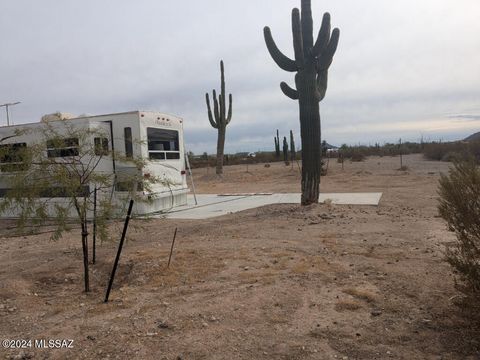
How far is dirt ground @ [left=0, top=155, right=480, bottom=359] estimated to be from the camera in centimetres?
380

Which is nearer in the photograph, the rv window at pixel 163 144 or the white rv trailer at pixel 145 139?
the white rv trailer at pixel 145 139

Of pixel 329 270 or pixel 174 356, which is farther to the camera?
pixel 329 270

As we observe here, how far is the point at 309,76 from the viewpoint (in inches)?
451

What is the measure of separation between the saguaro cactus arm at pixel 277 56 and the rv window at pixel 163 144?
3.46 metres

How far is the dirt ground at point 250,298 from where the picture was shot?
380cm

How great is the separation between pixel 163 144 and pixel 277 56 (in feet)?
12.6

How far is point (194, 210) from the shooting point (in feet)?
42.2

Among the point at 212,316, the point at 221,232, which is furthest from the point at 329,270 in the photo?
the point at 221,232

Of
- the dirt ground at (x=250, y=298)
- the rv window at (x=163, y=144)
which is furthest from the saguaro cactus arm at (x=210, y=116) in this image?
the dirt ground at (x=250, y=298)

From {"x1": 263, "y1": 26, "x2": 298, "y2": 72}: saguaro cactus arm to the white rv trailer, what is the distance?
3251 millimetres

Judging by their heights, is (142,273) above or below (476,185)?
below

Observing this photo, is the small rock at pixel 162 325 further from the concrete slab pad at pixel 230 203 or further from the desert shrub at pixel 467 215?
the concrete slab pad at pixel 230 203

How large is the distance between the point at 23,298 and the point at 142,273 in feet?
4.76

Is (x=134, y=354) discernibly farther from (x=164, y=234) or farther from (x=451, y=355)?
(x=164, y=234)
